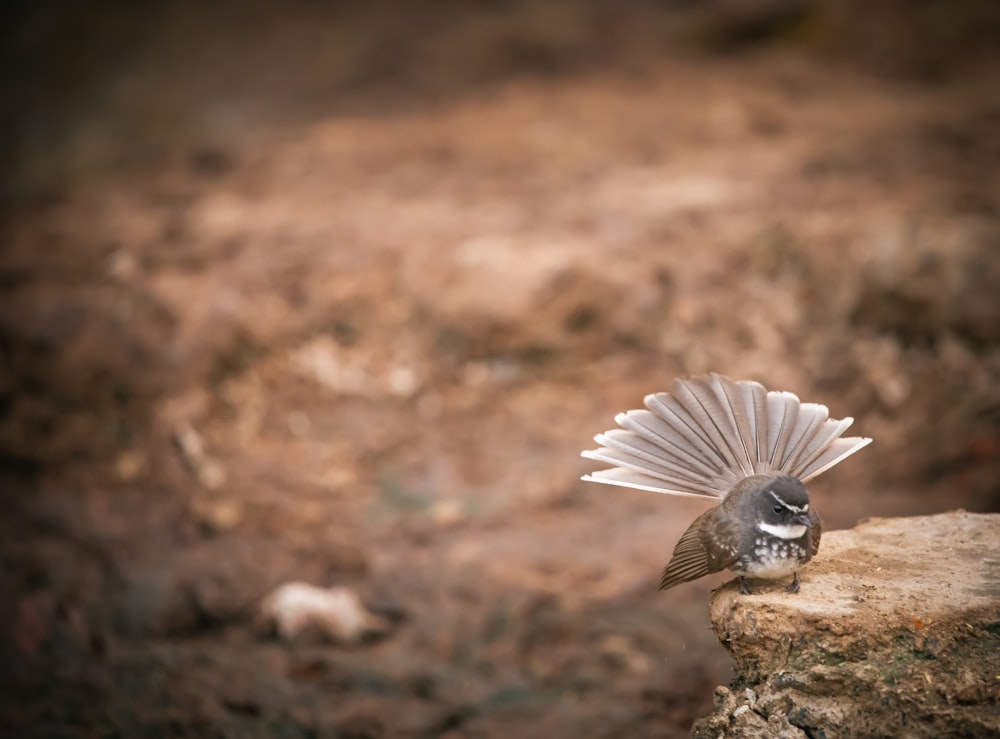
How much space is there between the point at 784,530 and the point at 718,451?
0.95 ft

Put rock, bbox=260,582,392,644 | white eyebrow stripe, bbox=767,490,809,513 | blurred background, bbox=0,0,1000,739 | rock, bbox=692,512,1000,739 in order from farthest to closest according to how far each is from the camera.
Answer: rock, bbox=260,582,392,644
blurred background, bbox=0,0,1000,739
white eyebrow stripe, bbox=767,490,809,513
rock, bbox=692,512,1000,739

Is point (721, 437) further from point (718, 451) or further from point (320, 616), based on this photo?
point (320, 616)

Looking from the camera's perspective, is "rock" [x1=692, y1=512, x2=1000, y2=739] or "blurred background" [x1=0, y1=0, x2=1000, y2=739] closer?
"rock" [x1=692, y1=512, x2=1000, y2=739]

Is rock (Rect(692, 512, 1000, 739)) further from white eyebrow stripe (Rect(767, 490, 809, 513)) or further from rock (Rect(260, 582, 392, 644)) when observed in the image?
rock (Rect(260, 582, 392, 644))

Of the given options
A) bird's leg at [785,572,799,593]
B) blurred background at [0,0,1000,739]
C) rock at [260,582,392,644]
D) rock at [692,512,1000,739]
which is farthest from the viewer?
rock at [260,582,392,644]

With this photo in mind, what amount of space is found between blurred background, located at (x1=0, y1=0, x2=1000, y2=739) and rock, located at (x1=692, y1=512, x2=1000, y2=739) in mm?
1328

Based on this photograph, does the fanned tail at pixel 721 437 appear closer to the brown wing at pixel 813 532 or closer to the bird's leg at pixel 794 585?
the brown wing at pixel 813 532

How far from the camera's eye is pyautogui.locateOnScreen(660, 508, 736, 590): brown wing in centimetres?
257

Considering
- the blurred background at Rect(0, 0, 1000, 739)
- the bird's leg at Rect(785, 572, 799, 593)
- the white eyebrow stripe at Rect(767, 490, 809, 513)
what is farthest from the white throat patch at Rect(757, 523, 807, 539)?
the blurred background at Rect(0, 0, 1000, 739)

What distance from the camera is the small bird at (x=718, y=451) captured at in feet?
8.55

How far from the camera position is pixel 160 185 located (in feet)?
24.6

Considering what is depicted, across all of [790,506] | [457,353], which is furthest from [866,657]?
Result: [457,353]

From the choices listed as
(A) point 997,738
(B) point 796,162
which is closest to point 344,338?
(B) point 796,162


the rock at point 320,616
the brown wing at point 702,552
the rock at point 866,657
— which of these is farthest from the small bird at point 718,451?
the rock at point 320,616
